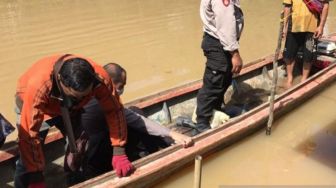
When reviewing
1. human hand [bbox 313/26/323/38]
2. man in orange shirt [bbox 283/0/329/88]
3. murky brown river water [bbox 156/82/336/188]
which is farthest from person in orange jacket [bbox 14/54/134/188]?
human hand [bbox 313/26/323/38]

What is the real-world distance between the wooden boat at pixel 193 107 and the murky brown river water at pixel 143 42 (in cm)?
23

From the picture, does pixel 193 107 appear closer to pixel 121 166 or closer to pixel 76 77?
pixel 121 166

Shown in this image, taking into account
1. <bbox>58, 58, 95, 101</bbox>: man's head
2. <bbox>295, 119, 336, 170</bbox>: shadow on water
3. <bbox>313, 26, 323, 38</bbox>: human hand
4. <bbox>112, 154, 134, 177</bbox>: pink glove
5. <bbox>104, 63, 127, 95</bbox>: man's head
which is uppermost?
<bbox>58, 58, 95, 101</bbox>: man's head

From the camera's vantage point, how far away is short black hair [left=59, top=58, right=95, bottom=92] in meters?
2.46

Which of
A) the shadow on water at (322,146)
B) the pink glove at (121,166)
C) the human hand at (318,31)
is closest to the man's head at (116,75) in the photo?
the pink glove at (121,166)

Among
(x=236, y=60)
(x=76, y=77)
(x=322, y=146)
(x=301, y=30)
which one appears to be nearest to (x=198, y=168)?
(x=76, y=77)

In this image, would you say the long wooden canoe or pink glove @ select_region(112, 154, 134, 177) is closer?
pink glove @ select_region(112, 154, 134, 177)

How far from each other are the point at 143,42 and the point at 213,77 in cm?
472

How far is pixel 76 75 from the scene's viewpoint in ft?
8.07

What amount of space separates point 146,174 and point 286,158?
64.0 inches

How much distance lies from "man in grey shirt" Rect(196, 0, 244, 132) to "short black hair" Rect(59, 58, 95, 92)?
68.1 inches

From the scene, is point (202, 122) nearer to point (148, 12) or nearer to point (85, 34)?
point (85, 34)

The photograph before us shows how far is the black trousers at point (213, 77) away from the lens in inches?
161

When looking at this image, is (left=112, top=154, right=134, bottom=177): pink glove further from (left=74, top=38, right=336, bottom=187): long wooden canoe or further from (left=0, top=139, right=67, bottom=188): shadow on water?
(left=0, top=139, right=67, bottom=188): shadow on water
